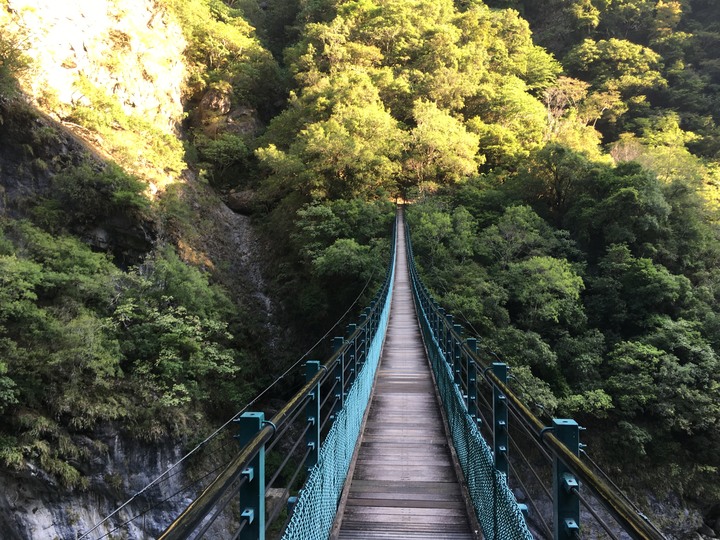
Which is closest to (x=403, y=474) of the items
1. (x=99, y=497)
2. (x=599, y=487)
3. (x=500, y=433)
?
(x=500, y=433)

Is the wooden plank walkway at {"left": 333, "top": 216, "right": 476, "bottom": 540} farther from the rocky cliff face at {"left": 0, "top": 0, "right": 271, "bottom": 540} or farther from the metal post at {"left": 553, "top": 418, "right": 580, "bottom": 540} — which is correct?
the rocky cliff face at {"left": 0, "top": 0, "right": 271, "bottom": 540}

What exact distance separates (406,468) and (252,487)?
271cm

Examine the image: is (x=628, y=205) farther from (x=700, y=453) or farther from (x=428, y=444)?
(x=428, y=444)

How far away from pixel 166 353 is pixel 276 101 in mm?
21487

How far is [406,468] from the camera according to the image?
393cm

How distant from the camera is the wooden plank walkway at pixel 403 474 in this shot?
3.03 meters

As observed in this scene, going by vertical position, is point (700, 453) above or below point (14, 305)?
below

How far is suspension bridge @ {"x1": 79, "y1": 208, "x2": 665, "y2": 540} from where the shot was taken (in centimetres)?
142

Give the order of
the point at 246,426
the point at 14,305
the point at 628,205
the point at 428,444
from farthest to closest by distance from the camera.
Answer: the point at 628,205
the point at 14,305
the point at 428,444
the point at 246,426

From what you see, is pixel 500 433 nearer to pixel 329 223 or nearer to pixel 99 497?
pixel 99 497

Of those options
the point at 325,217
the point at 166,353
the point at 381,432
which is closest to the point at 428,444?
the point at 381,432

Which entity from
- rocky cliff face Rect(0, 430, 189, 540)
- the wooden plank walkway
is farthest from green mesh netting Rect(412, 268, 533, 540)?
rocky cliff face Rect(0, 430, 189, 540)

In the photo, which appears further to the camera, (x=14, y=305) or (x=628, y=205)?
(x=628, y=205)

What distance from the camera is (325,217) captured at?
52.1 ft
